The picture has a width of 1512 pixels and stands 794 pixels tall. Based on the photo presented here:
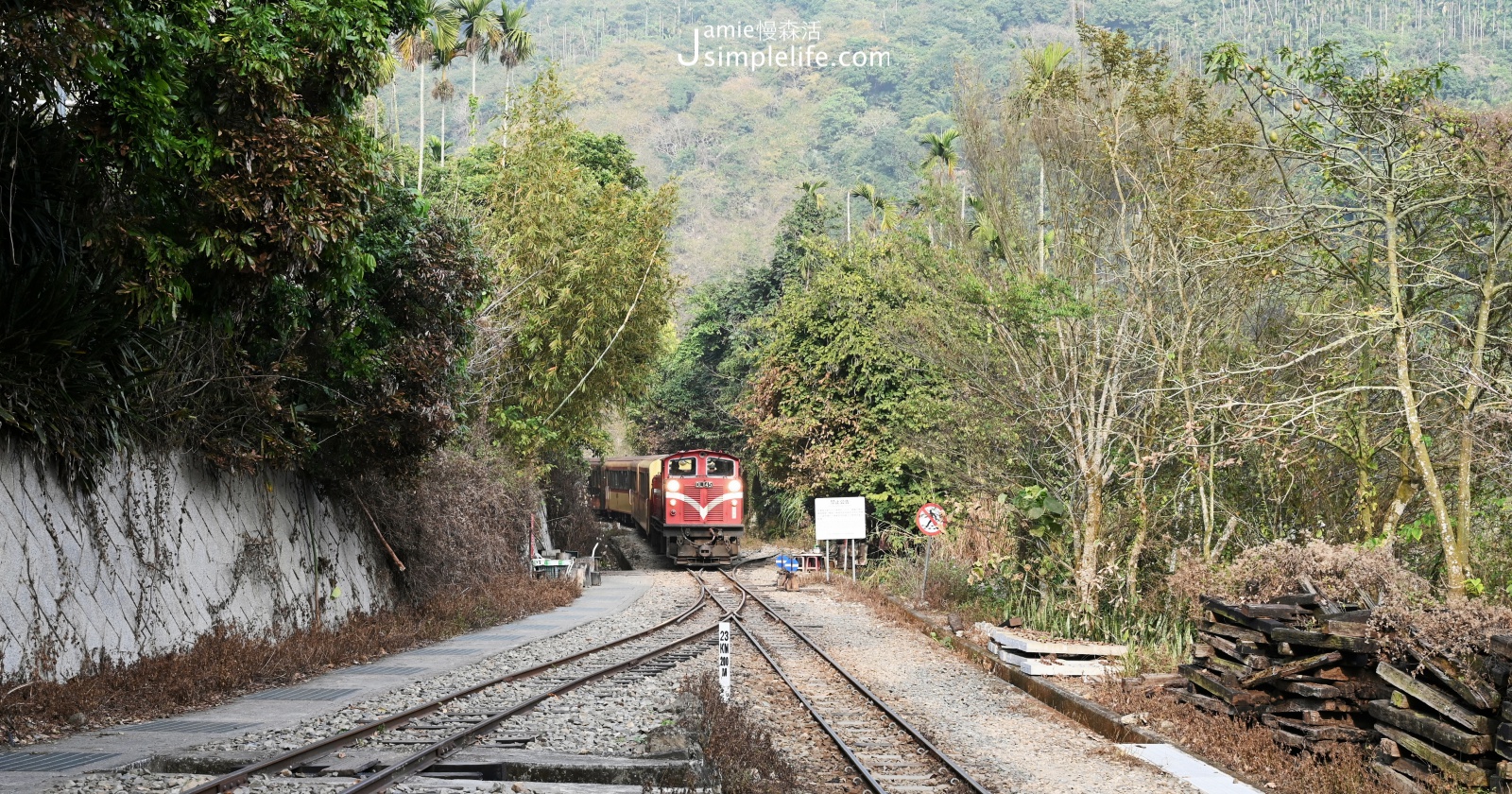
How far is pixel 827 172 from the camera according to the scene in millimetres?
121250

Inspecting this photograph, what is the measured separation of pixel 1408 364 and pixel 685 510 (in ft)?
82.0

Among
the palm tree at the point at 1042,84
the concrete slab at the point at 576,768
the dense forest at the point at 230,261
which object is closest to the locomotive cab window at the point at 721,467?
the dense forest at the point at 230,261

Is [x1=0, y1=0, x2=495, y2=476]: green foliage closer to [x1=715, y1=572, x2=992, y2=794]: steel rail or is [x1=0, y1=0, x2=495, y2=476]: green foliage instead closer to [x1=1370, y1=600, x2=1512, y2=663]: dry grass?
[x1=715, y1=572, x2=992, y2=794]: steel rail

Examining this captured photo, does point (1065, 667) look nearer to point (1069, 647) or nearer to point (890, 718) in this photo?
point (1069, 647)

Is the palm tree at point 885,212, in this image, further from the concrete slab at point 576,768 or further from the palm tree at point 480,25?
the concrete slab at point 576,768

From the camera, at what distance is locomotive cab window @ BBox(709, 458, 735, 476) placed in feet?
113

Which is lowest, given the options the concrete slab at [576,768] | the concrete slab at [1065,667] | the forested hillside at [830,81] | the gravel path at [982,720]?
the gravel path at [982,720]

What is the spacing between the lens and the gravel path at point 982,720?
30.3 ft

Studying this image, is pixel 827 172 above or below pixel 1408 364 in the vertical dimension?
above

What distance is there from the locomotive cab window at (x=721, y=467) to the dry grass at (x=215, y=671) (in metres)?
15.8

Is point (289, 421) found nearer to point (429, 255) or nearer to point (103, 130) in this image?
point (429, 255)

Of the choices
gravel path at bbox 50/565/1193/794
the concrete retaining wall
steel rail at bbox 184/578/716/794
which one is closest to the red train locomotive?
gravel path at bbox 50/565/1193/794

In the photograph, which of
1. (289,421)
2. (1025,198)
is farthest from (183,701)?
(1025,198)

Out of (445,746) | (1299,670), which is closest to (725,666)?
(445,746)
